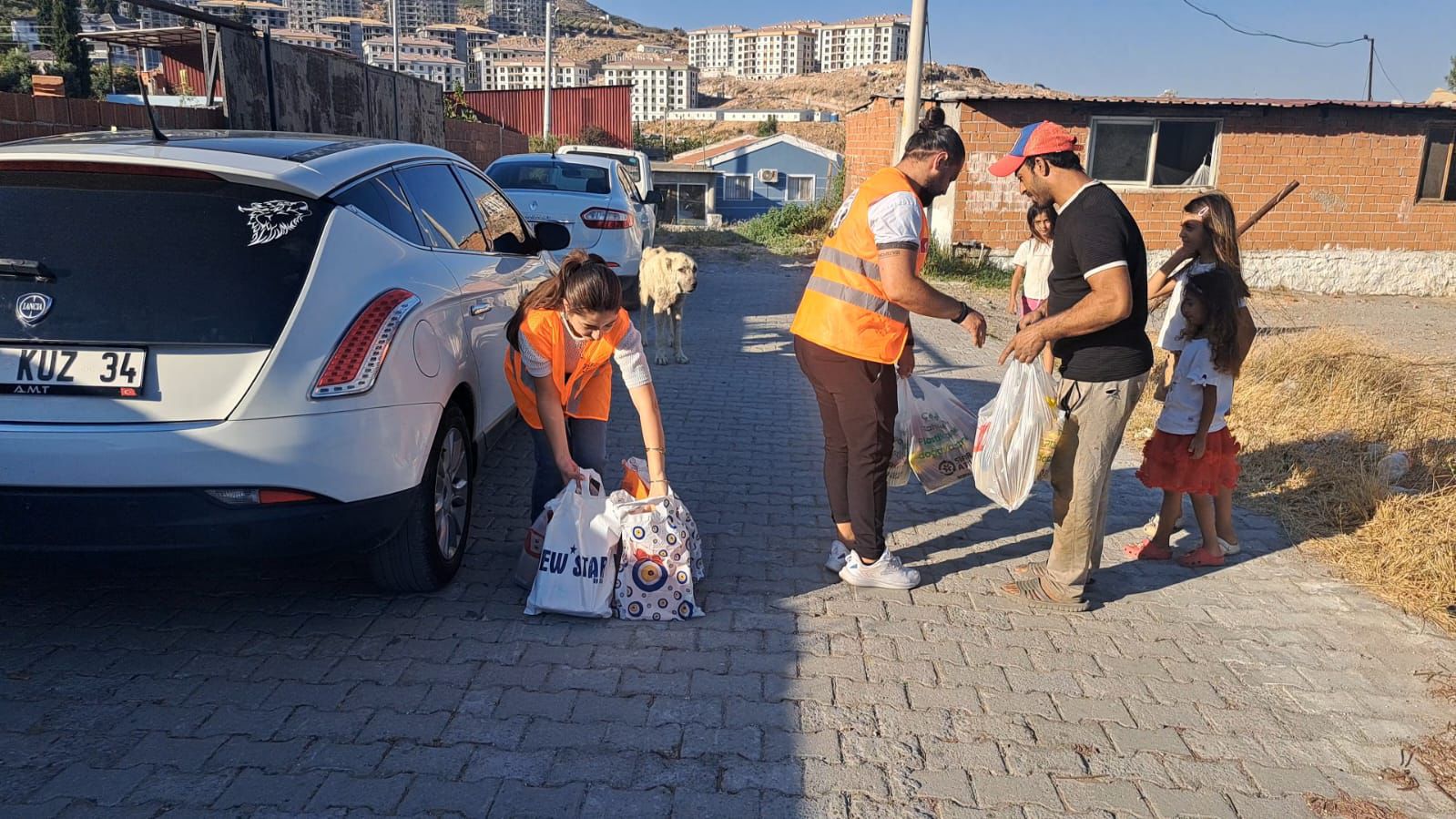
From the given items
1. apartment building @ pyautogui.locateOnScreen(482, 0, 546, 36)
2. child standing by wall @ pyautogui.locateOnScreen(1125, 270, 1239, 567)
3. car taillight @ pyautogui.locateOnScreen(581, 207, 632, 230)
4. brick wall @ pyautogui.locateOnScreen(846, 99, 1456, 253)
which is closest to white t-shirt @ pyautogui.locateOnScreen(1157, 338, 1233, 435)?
child standing by wall @ pyautogui.locateOnScreen(1125, 270, 1239, 567)

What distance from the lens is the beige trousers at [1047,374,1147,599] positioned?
3.93 m

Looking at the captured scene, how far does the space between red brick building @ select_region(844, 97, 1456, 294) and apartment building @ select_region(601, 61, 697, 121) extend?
117321 mm

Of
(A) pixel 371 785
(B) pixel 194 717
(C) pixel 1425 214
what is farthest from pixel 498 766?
(C) pixel 1425 214

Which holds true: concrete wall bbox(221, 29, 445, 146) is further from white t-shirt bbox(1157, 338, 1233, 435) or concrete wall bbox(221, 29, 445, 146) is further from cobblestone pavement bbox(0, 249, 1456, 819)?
white t-shirt bbox(1157, 338, 1233, 435)

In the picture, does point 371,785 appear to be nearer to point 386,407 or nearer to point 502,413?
point 386,407

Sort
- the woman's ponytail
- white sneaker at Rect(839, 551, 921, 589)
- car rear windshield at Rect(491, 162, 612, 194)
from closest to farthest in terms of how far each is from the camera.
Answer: the woman's ponytail → white sneaker at Rect(839, 551, 921, 589) → car rear windshield at Rect(491, 162, 612, 194)

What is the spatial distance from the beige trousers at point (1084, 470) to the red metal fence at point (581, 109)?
118ft

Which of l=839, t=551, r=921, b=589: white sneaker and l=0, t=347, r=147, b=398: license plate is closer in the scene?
l=0, t=347, r=147, b=398: license plate

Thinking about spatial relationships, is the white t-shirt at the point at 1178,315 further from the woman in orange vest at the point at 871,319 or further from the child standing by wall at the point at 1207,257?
the woman in orange vest at the point at 871,319

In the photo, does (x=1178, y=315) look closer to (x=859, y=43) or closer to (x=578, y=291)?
(x=578, y=291)

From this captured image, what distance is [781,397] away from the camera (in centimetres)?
787

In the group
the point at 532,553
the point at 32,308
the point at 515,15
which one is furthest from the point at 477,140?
the point at 515,15

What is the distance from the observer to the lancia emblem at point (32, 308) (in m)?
2.99

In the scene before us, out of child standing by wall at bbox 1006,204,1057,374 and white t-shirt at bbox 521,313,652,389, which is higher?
child standing by wall at bbox 1006,204,1057,374
